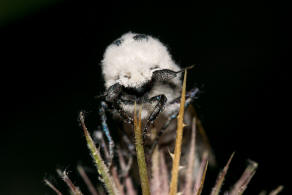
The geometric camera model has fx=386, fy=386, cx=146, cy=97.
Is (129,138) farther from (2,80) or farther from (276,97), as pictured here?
(276,97)

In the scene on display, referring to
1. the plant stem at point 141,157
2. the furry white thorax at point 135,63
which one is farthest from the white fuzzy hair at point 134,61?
the plant stem at point 141,157

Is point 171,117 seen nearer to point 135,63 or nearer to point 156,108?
point 156,108

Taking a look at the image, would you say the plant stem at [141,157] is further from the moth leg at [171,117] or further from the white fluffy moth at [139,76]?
the moth leg at [171,117]

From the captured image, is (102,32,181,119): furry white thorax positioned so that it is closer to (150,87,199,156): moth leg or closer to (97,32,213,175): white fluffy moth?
(97,32,213,175): white fluffy moth

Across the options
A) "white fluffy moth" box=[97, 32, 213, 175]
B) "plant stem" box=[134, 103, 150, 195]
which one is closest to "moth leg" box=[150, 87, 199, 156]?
"white fluffy moth" box=[97, 32, 213, 175]

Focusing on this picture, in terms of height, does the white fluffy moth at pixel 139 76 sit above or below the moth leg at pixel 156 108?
above

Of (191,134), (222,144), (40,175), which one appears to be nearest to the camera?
(191,134)

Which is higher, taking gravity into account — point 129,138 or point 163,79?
point 163,79

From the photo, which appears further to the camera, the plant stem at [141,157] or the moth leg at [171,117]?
the moth leg at [171,117]

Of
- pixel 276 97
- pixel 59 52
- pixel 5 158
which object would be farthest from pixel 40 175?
pixel 276 97
